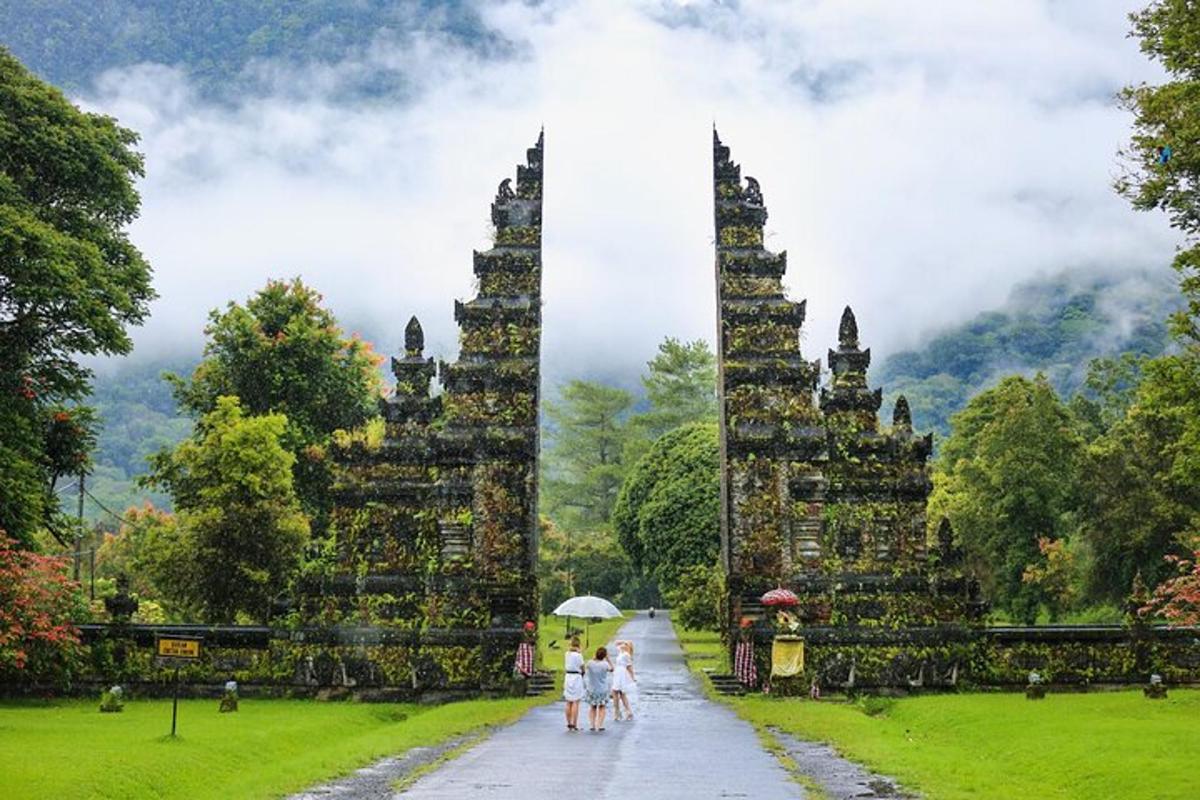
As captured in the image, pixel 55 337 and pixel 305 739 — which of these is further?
pixel 55 337

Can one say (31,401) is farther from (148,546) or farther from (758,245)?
(758,245)

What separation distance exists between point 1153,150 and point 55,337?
2380cm

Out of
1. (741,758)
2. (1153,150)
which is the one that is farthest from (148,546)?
(1153,150)

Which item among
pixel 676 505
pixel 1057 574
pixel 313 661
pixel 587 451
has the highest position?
pixel 587 451

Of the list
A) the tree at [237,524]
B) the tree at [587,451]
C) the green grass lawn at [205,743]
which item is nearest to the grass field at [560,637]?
the green grass lawn at [205,743]

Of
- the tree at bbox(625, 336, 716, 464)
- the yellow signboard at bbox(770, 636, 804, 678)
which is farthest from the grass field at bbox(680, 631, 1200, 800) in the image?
the tree at bbox(625, 336, 716, 464)

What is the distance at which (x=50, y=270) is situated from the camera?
86.3 ft

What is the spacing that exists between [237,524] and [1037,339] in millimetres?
138521

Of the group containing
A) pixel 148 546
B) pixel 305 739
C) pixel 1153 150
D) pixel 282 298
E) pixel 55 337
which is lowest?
pixel 305 739

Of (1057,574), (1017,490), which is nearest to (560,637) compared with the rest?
(1017,490)

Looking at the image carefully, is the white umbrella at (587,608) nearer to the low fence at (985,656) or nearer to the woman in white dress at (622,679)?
the low fence at (985,656)

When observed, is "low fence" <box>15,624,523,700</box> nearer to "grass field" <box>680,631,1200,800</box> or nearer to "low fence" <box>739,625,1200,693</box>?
"grass field" <box>680,631,1200,800</box>

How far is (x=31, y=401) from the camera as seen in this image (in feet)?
92.8

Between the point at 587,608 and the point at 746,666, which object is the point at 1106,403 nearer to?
the point at 746,666
